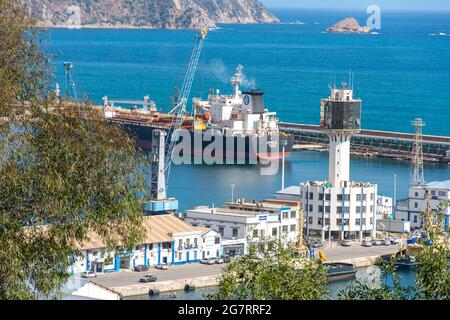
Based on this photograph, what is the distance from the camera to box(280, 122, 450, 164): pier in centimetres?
3108

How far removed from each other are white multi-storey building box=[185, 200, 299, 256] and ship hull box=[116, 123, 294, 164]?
12.5m

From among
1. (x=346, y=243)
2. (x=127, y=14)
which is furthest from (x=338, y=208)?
(x=127, y=14)

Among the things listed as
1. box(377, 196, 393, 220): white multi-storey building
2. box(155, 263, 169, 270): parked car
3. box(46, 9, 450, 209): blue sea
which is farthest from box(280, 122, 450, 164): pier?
box(155, 263, 169, 270): parked car

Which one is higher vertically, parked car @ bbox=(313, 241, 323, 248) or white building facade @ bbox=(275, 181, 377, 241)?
white building facade @ bbox=(275, 181, 377, 241)

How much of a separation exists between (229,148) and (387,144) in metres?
3.50

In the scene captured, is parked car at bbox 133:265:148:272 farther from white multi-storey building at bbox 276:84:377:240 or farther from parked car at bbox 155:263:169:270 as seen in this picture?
white multi-storey building at bbox 276:84:377:240

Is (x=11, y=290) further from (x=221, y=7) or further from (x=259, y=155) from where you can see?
(x=221, y=7)

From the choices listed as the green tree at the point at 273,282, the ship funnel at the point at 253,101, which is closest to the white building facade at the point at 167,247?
the green tree at the point at 273,282

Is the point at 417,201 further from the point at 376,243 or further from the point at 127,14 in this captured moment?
the point at 127,14

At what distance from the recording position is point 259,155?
31750 mm

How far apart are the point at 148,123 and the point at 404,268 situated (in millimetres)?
18848

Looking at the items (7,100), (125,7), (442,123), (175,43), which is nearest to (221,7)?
(125,7)

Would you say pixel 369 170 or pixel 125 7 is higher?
pixel 125 7

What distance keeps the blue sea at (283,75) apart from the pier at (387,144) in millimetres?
1025
